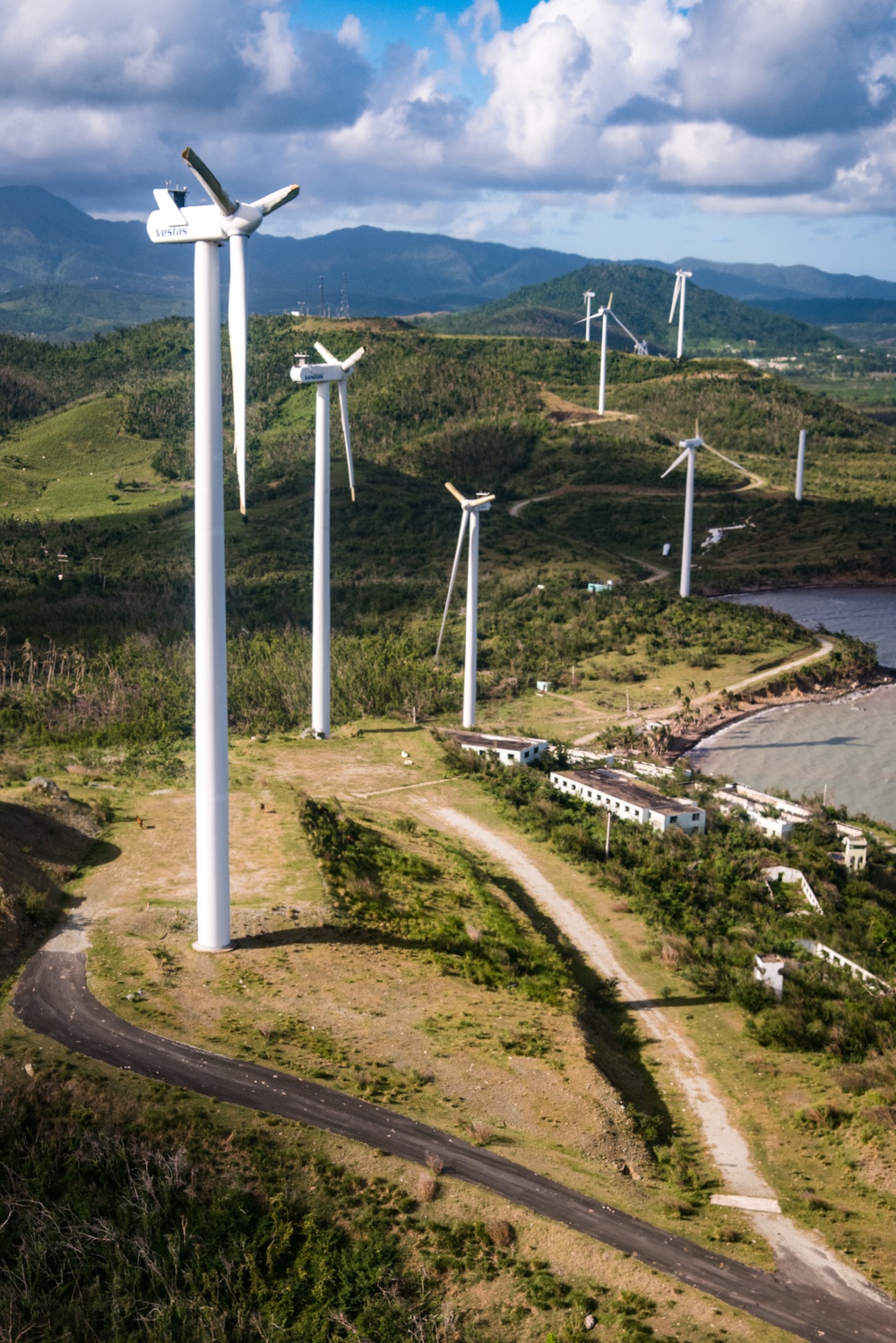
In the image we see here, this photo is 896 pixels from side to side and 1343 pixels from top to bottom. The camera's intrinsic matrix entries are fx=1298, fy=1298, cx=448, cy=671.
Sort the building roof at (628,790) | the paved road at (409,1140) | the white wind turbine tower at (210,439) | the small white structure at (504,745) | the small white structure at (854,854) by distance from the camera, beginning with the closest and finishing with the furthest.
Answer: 1. the paved road at (409,1140)
2. the white wind turbine tower at (210,439)
3. the small white structure at (854,854)
4. the building roof at (628,790)
5. the small white structure at (504,745)

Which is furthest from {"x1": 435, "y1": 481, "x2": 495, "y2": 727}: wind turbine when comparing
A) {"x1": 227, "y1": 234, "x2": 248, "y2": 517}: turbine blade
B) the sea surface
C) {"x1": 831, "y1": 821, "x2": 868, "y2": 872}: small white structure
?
{"x1": 227, "y1": 234, "x2": 248, "y2": 517}: turbine blade

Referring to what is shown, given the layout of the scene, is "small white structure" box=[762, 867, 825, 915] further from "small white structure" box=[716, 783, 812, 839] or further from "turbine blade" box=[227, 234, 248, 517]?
"turbine blade" box=[227, 234, 248, 517]

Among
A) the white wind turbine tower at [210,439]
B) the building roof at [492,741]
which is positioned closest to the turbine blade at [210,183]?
the white wind turbine tower at [210,439]

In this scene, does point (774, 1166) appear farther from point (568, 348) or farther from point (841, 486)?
point (568, 348)

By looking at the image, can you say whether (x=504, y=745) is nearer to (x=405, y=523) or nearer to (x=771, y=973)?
(x=771, y=973)

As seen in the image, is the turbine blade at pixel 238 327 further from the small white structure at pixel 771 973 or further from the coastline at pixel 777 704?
the coastline at pixel 777 704

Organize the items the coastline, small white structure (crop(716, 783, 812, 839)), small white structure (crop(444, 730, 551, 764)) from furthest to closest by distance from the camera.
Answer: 1. the coastline
2. small white structure (crop(444, 730, 551, 764))
3. small white structure (crop(716, 783, 812, 839))

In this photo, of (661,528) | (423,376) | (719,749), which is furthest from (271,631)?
(423,376)
